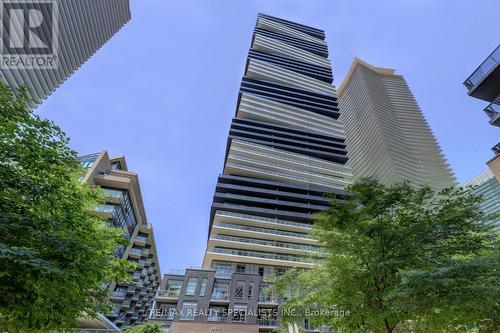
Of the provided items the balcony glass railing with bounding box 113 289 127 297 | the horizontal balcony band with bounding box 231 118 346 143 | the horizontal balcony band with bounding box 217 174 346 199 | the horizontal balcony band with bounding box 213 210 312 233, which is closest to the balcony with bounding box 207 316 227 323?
the balcony glass railing with bounding box 113 289 127 297

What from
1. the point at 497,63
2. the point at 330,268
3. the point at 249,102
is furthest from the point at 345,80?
the point at 330,268

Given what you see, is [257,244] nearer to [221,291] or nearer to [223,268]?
[223,268]

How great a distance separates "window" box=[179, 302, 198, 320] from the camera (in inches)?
1390

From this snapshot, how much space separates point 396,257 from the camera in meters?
9.27

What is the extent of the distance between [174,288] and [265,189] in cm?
3134

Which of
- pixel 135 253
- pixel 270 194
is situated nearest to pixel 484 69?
pixel 270 194

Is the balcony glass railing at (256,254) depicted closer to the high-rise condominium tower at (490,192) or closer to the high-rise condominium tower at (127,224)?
the high-rise condominium tower at (127,224)

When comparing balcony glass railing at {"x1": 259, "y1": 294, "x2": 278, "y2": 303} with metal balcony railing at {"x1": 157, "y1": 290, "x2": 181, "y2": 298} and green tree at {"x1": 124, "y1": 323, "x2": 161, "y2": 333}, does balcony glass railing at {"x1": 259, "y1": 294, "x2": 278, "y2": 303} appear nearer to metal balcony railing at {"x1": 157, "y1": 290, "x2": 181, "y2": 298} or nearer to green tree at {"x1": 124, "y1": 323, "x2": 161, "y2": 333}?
metal balcony railing at {"x1": 157, "y1": 290, "x2": 181, "y2": 298}

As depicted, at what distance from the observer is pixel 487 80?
18766 millimetres

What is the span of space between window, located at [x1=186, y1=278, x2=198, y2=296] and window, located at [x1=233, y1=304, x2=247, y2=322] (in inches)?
258

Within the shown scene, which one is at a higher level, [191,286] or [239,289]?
[239,289]

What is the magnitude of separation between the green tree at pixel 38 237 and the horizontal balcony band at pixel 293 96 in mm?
82325

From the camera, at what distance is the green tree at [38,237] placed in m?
5.55

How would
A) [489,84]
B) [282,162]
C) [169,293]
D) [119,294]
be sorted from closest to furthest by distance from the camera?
[489,84]
[169,293]
[119,294]
[282,162]
